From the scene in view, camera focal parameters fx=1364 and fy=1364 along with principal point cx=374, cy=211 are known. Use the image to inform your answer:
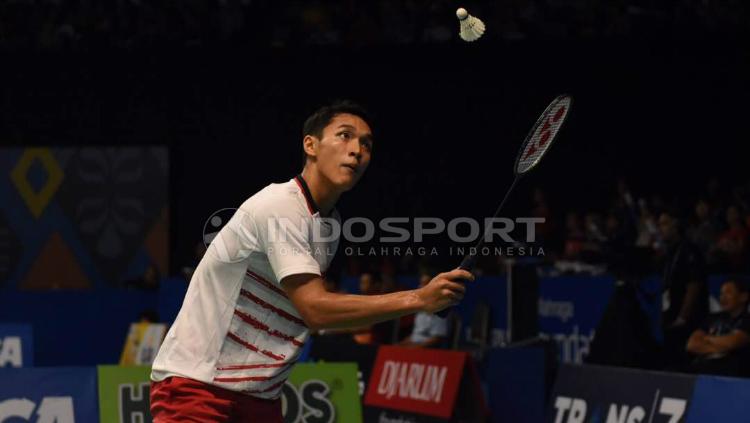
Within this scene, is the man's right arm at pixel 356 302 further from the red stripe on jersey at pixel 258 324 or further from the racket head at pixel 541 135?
the racket head at pixel 541 135

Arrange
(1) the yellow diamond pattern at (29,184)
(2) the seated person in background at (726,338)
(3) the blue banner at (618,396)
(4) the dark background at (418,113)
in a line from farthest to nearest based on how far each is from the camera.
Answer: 1. (1) the yellow diamond pattern at (29,184)
2. (4) the dark background at (418,113)
3. (2) the seated person in background at (726,338)
4. (3) the blue banner at (618,396)

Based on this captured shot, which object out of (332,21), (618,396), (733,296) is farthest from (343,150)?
(332,21)

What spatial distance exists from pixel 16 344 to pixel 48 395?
124 inches

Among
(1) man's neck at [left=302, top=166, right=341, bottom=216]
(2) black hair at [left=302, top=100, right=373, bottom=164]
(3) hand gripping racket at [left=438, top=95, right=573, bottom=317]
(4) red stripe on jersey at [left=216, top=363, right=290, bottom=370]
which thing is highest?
(3) hand gripping racket at [left=438, top=95, right=573, bottom=317]

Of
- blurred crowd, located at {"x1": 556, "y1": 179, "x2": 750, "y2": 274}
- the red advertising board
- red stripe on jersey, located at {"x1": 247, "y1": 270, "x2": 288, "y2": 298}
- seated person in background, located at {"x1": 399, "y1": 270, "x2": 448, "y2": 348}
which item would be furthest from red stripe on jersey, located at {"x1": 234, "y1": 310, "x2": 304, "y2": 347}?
seated person in background, located at {"x1": 399, "y1": 270, "x2": 448, "y2": 348}

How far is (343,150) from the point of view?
13.9 ft

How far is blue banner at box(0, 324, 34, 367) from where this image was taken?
1049 centimetres

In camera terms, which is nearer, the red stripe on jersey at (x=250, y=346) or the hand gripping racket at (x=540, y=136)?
the red stripe on jersey at (x=250, y=346)

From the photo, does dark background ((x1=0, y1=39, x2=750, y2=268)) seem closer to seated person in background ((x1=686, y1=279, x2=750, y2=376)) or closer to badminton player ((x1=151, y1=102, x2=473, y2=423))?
seated person in background ((x1=686, y1=279, x2=750, y2=376))

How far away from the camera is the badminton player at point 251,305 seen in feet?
13.6

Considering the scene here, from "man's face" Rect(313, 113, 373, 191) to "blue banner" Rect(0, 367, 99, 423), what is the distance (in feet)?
12.5

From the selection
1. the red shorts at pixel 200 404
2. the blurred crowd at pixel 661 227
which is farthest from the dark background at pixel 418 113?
the red shorts at pixel 200 404

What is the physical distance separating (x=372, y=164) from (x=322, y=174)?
1341 centimetres

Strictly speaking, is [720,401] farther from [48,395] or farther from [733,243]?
[733,243]
